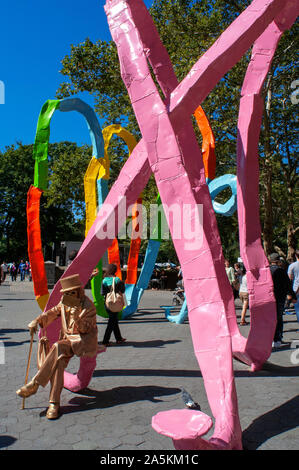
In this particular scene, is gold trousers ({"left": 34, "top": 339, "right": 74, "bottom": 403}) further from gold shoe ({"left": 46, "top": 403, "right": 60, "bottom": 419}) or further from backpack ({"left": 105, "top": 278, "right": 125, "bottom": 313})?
backpack ({"left": 105, "top": 278, "right": 125, "bottom": 313})

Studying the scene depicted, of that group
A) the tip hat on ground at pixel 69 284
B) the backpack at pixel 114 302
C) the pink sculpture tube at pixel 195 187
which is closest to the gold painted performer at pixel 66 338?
the tip hat on ground at pixel 69 284

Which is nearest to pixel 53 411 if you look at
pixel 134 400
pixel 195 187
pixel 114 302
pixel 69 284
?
pixel 134 400

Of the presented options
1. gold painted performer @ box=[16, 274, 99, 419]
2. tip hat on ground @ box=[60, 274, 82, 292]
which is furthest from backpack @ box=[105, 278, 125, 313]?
tip hat on ground @ box=[60, 274, 82, 292]

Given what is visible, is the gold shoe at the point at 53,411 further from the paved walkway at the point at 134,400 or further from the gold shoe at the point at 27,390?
the gold shoe at the point at 27,390

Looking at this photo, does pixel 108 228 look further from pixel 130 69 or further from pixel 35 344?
pixel 35 344

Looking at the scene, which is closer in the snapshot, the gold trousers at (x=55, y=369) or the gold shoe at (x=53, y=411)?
the gold shoe at (x=53, y=411)

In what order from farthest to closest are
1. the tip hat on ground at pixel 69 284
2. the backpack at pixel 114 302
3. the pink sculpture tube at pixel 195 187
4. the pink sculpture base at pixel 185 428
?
the backpack at pixel 114 302 → the tip hat on ground at pixel 69 284 → the pink sculpture tube at pixel 195 187 → the pink sculpture base at pixel 185 428

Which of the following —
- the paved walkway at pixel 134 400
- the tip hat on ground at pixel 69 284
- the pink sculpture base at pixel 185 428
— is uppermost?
the tip hat on ground at pixel 69 284

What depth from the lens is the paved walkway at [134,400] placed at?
337 centimetres

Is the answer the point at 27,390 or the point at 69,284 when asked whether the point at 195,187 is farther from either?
the point at 27,390

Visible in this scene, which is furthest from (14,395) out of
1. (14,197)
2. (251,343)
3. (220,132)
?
(14,197)

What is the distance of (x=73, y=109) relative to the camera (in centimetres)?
724
